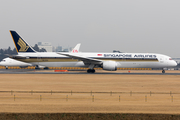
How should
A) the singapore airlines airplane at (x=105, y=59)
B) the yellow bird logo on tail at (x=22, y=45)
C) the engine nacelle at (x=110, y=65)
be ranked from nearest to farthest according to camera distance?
the engine nacelle at (x=110, y=65)
the singapore airlines airplane at (x=105, y=59)
the yellow bird logo on tail at (x=22, y=45)

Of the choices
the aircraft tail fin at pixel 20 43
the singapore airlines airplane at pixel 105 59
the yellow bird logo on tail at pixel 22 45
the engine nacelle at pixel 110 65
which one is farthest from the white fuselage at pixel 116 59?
the engine nacelle at pixel 110 65

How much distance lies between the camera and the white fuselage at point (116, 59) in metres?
48.7

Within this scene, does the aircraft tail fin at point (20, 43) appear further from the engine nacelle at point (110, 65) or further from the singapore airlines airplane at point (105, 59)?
the engine nacelle at point (110, 65)

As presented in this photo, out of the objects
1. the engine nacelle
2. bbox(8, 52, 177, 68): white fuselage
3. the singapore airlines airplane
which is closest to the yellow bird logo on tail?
the singapore airlines airplane

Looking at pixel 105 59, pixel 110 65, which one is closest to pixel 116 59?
pixel 105 59

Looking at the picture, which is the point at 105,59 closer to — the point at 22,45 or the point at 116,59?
the point at 116,59

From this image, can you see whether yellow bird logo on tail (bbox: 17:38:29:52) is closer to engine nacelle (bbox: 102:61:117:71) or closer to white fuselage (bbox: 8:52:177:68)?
white fuselage (bbox: 8:52:177:68)

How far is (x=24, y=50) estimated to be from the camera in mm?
52000

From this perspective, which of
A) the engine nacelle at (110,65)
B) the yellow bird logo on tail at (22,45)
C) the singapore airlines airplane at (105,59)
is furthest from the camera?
the yellow bird logo on tail at (22,45)

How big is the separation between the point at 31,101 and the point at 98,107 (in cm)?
577

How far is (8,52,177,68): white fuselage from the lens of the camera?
160 ft

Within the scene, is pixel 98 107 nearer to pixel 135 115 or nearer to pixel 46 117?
pixel 135 115

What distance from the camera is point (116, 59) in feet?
160

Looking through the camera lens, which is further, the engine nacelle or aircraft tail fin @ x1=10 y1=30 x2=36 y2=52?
aircraft tail fin @ x1=10 y1=30 x2=36 y2=52
